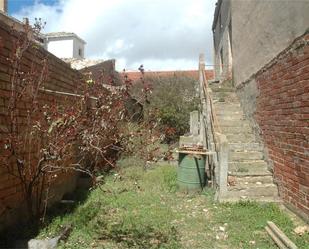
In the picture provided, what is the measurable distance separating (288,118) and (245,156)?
7.61 ft

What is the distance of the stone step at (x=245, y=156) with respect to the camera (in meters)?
9.32

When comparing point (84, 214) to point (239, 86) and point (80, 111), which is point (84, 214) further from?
point (239, 86)

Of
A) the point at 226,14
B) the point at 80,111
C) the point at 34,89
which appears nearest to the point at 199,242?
the point at 80,111

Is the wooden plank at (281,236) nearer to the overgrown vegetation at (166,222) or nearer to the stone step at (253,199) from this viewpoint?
the overgrown vegetation at (166,222)

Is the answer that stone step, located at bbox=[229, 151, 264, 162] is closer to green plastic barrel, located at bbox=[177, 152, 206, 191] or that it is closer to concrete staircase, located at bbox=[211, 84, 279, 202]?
concrete staircase, located at bbox=[211, 84, 279, 202]

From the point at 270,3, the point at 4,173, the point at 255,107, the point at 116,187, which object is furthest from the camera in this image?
the point at 255,107

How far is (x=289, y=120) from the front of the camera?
7266mm

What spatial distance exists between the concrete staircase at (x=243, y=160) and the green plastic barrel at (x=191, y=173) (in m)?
→ 0.76

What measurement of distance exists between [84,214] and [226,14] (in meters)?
12.6

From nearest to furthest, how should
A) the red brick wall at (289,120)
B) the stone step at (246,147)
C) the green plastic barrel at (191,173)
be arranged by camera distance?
the red brick wall at (289,120), the green plastic barrel at (191,173), the stone step at (246,147)

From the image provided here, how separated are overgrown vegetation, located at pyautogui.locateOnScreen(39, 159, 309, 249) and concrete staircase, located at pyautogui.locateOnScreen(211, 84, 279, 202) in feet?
1.47

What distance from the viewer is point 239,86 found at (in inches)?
492

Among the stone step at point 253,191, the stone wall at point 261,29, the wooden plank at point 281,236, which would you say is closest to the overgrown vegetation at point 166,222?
the wooden plank at point 281,236

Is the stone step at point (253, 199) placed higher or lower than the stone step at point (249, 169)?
Answer: lower
